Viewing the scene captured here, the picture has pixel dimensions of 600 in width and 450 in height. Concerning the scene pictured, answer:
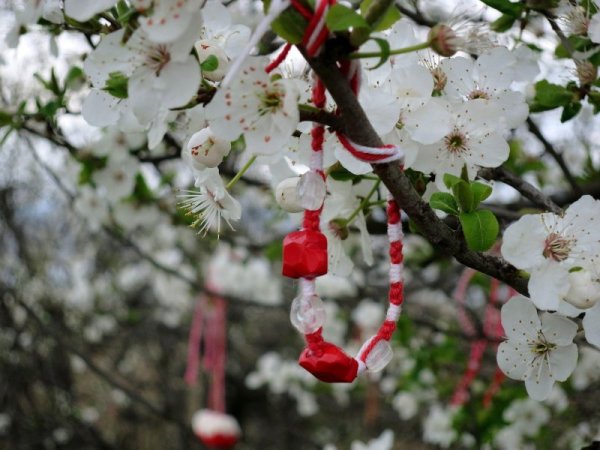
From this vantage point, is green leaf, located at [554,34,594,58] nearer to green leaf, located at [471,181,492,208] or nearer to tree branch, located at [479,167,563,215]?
tree branch, located at [479,167,563,215]

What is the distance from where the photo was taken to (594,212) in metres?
0.85

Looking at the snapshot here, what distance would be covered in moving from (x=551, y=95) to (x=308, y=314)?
623 millimetres

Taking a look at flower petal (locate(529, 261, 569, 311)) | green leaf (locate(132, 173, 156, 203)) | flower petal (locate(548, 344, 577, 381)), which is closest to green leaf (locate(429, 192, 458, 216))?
flower petal (locate(529, 261, 569, 311))

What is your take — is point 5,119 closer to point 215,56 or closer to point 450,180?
point 215,56

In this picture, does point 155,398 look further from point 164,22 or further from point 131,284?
point 164,22

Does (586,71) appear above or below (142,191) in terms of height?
above

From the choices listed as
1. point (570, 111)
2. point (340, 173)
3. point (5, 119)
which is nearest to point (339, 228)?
point (340, 173)

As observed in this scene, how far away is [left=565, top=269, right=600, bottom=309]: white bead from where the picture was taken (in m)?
0.77

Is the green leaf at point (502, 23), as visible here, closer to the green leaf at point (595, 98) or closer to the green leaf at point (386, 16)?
the green leaf at point (595, 98)

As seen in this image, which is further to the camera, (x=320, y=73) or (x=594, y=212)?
(x=594, y=212)

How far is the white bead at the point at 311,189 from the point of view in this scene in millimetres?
765

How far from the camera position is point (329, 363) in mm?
764

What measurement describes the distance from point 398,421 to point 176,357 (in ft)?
7.35

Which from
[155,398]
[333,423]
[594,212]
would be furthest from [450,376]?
[155,398]
